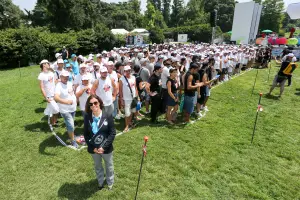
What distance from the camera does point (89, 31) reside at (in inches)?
1150

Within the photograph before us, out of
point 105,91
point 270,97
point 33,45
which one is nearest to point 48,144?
point 105,91

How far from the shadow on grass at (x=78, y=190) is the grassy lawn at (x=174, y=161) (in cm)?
2

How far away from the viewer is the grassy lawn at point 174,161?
4.28 meters

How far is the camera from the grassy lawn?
4277mm

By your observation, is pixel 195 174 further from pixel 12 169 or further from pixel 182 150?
pixel 12 169

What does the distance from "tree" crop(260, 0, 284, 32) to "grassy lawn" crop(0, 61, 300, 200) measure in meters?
86.3

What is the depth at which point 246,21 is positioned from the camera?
40.6m

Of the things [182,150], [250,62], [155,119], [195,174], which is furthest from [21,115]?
[250,62]

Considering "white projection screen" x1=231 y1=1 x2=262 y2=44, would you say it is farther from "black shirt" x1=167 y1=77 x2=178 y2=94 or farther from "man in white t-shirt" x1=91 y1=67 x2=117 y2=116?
"man in white t-shirt" x1=91 y1=67 x2=117 y2=116

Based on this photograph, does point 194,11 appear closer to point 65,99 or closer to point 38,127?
point 38,127

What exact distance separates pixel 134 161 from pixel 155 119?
2.38 m

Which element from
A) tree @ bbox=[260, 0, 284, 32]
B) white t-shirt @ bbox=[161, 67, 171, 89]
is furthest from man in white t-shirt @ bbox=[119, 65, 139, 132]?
tree @ bbox=[260, 0, 284, 32]

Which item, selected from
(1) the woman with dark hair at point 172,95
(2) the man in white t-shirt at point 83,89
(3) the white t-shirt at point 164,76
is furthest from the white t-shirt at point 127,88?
(3) the white t-shirt at point 164,76

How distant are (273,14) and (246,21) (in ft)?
161
